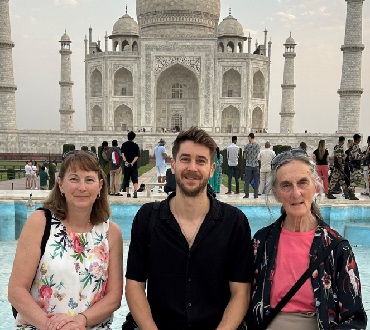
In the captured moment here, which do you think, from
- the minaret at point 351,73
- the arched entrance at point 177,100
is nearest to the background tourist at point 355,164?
the minaret at point 351,73

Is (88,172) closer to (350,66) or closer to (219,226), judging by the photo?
(219,226)

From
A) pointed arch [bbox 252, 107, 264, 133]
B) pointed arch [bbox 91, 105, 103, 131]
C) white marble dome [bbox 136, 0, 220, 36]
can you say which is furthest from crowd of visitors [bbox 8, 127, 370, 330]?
white marble dome [bbox 136, 0, 220, 36]

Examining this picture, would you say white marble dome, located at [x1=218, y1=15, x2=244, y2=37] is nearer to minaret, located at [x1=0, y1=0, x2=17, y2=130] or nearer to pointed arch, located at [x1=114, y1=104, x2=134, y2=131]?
pointed arch, located at [x1=114, y1=104, x2=134, y2=131]

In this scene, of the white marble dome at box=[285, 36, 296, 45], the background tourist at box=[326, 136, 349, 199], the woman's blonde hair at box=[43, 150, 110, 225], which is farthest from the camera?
the white marble dome at box=[285, 36, 296, 45]

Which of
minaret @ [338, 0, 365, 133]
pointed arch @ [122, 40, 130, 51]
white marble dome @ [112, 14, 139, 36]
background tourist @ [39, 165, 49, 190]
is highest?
white marble dome @ [112, 14, 139, 36]

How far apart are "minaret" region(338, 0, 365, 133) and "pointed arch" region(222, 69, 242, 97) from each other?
29.9 ft

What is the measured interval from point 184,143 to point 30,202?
6.05 m

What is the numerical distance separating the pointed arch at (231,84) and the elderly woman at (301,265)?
2975 cm

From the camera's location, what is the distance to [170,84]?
32.8 meters

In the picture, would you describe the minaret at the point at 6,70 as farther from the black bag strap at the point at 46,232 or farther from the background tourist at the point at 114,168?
the black bag strap at the point at 46,232

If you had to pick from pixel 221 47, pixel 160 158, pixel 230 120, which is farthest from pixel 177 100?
pixel 160 158

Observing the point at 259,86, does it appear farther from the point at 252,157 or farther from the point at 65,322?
the point at 65,322

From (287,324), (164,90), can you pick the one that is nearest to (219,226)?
(287,324)

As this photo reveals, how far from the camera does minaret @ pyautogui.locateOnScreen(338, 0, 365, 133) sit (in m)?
21.9
